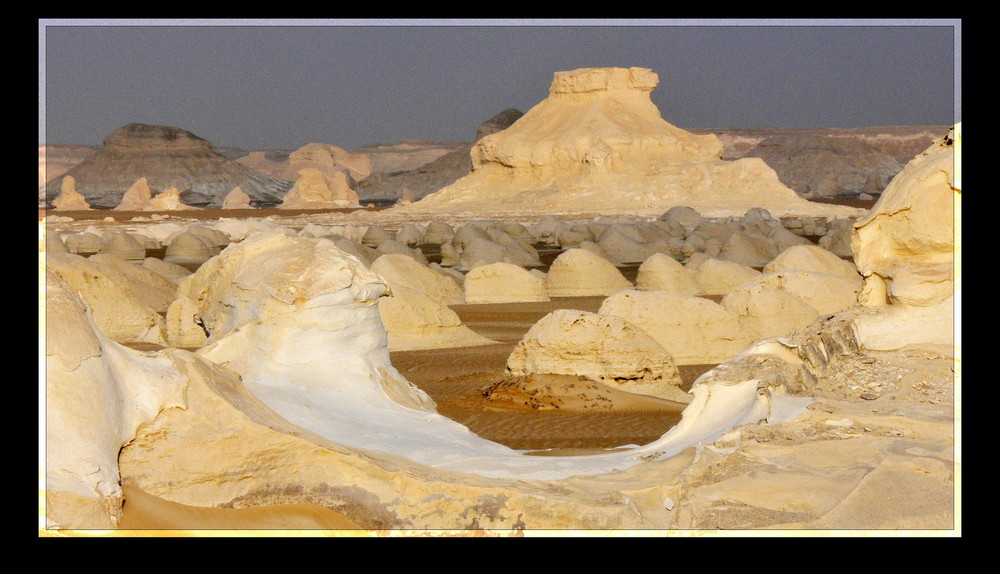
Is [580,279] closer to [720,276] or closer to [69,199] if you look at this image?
[720,276]

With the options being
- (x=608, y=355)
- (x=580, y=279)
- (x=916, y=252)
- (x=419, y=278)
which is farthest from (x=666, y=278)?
(x=916, y=252)

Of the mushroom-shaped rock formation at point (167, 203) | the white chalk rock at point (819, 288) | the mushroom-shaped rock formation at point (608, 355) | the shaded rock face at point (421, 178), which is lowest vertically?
the mushroom-shaped rock formation at point (608, 355)

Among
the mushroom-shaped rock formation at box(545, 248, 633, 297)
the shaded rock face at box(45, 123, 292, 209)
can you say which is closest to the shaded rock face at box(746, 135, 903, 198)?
the shaded rock face at box(45, 123, 292, 209)

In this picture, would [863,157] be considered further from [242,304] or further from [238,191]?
[242,304]

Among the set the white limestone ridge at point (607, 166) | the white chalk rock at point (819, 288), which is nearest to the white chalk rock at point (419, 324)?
the white chalk rock at point (819, 288)

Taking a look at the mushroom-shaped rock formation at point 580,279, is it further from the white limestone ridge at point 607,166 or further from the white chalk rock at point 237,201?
the white chalk rock at point 237,201

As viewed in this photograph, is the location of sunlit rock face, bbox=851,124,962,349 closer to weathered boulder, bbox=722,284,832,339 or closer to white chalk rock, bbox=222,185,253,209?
weathered boulder, bbox=722,284,832,339
